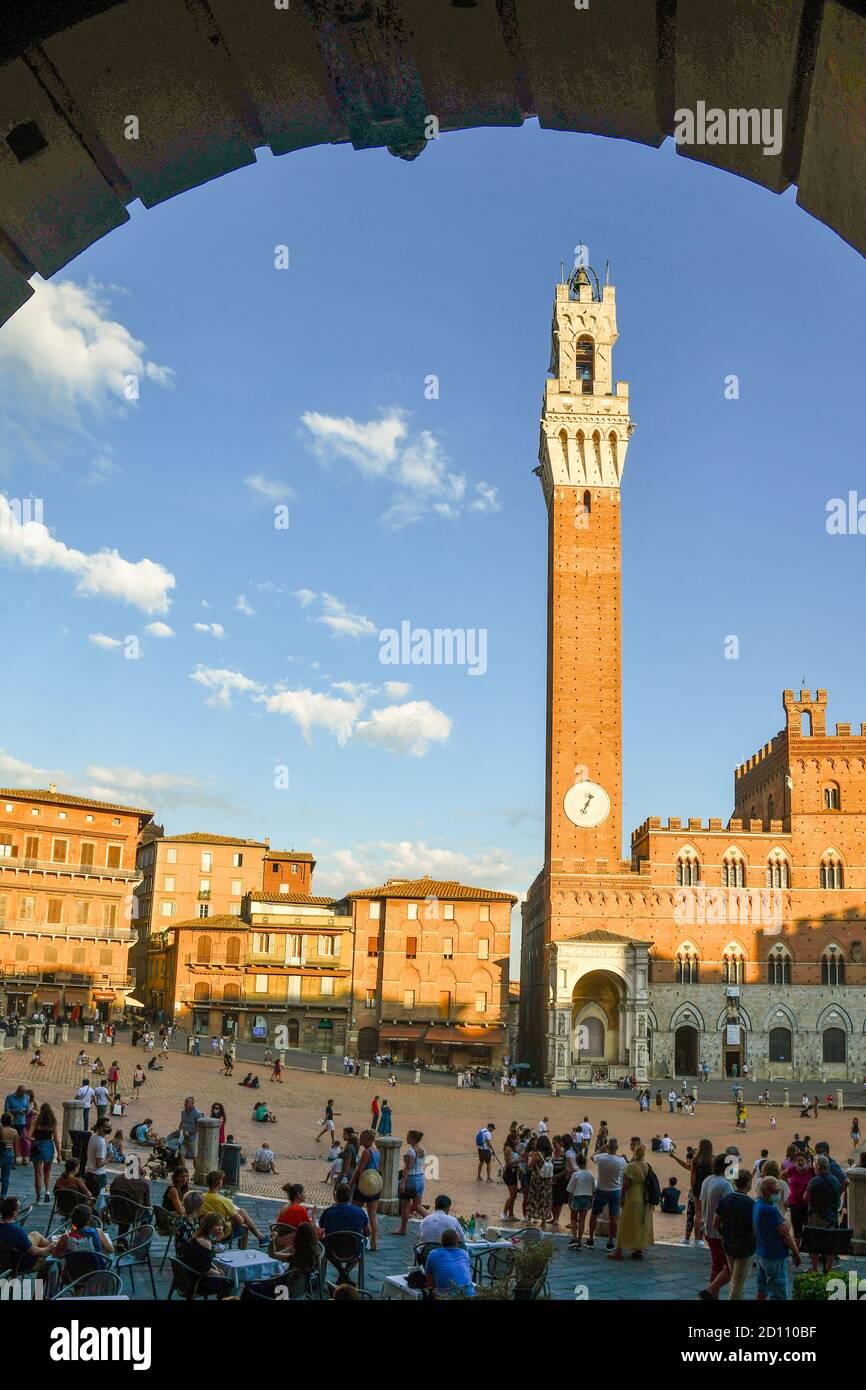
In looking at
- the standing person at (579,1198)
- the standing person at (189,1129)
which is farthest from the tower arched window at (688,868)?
the standing person at (579,1198)

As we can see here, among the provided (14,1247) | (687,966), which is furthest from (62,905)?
(14,1247)

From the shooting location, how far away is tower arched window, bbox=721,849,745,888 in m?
55.9

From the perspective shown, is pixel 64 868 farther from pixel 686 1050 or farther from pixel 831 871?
pixel 831 871

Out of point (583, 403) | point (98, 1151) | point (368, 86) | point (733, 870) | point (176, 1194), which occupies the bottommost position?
point (98, 1151)

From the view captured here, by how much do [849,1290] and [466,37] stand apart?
6.78m

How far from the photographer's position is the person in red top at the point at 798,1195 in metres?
11.9

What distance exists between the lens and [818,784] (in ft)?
188

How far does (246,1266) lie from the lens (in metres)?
8.23

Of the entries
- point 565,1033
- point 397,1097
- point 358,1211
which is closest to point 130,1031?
point 397,1097

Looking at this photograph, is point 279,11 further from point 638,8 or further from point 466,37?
point 638,8

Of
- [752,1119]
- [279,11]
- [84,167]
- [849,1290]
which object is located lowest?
[752,1119]

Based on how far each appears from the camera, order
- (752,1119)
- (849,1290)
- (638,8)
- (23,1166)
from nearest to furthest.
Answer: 1. (638,8)
2. (849,1290)
3. (23,1166)
4. (752,1119)

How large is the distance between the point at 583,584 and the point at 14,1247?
2107 inches

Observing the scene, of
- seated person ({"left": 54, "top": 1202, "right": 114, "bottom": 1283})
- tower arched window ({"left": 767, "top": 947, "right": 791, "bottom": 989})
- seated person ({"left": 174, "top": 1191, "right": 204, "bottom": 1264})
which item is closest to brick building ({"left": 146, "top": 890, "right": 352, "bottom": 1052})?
tower arched window ({"left": 767, "top": 947, "right": 791, "bottom": 989})
